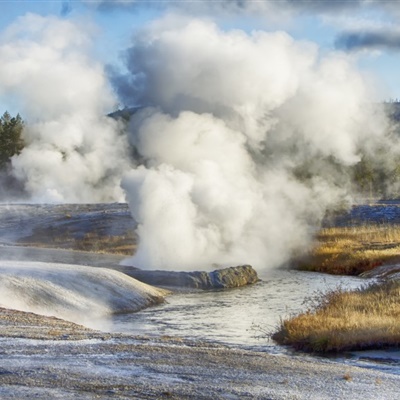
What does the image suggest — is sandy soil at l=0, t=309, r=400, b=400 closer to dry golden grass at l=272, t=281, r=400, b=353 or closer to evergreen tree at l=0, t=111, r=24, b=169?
dry golden grass at l=272, t=281, r=400, b=353

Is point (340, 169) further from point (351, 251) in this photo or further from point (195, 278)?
point (195, 278)

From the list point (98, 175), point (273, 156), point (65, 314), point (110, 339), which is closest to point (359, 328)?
point (110, 339)

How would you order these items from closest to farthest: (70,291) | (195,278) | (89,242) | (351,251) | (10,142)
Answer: (70,291) < (195,278) < (351,251) < (89,242) < (10,142)

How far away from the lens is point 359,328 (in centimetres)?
1827

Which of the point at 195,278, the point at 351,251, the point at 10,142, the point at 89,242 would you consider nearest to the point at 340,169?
the point at 351,251

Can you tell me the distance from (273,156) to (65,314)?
25.9 metres

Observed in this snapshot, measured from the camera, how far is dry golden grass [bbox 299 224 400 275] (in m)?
39.3

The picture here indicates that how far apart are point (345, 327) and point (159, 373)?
6.87 metres

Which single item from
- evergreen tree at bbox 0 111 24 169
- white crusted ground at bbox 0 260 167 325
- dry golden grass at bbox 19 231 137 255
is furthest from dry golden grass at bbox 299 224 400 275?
evergreen tree at bbox 0 111 24 169

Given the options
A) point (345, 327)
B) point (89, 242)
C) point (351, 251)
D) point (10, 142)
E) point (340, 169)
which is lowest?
point (345, 327)

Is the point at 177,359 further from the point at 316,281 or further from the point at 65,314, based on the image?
the point at 316,281

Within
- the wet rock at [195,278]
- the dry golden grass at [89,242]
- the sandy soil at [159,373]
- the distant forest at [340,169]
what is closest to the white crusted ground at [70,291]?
the wet rock at [195,278]

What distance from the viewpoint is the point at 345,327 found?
18344 mm

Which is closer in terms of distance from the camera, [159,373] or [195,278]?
[159,373]
